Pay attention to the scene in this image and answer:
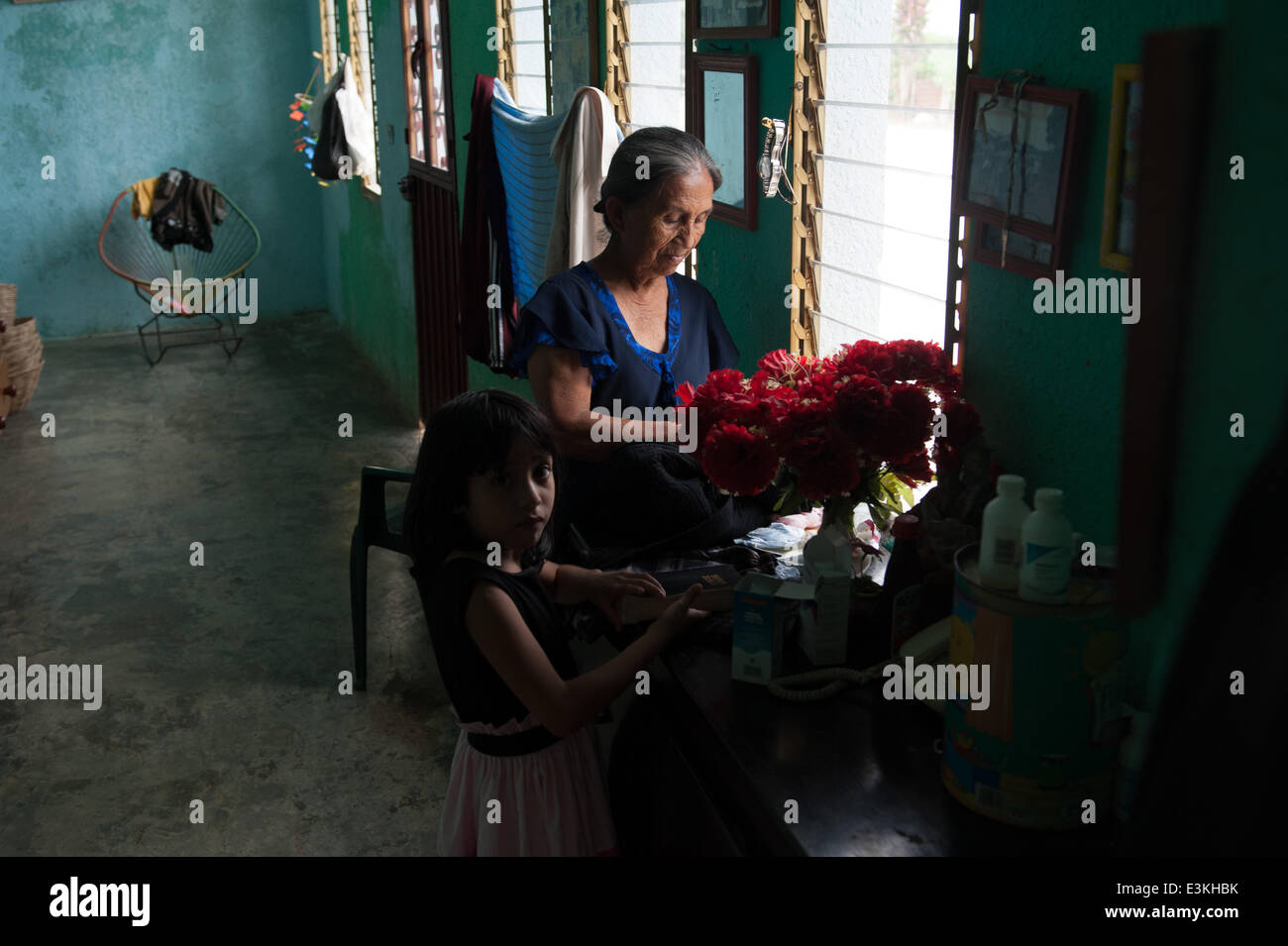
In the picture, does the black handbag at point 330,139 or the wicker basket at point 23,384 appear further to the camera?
the black handbag at point 330,139

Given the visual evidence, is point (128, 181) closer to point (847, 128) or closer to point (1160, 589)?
point (847, 128)

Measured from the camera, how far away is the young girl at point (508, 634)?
1760mm

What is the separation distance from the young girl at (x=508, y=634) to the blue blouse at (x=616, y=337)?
0.61 m

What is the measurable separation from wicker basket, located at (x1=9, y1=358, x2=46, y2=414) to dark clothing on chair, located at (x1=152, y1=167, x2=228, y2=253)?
1531 millimetres

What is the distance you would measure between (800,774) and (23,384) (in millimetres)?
6721

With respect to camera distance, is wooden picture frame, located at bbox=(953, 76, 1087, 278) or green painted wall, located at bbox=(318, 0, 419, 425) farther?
green painted wall, located at bbox=(318, 0, 419, 425)

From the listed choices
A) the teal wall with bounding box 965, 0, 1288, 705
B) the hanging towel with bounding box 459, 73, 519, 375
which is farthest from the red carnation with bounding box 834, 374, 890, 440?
the hanging towel with bounding box 459, 73, 519, 375

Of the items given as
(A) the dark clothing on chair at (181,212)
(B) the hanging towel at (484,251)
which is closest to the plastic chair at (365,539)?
(B) the hanging towel at (484,251)

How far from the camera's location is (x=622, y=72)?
11.0 ft

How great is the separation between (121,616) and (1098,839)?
3806 millimetres

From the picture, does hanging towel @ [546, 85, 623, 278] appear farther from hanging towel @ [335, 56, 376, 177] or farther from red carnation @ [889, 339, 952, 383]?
hanging towel @ [335, 56, 376, 177]

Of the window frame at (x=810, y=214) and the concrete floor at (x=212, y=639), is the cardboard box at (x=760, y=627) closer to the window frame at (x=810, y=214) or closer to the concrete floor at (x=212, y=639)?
the window frame at (x=810, y=214)

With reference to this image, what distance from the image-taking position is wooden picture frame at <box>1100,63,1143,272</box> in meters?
1.45

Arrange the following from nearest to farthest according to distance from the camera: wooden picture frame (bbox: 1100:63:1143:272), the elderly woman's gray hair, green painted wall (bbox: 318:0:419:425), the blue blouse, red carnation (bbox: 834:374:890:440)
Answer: wooden picture frame (bbox: 1100:63:1143:272) → red carnation (bbox: 834:374:890:440) → the elderly woman's gray hair → the blue blouse → green painted wall (bbox: 318:0:419:425)
